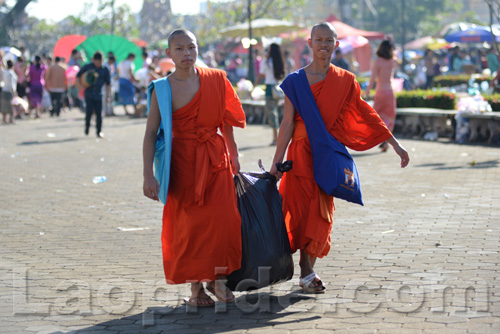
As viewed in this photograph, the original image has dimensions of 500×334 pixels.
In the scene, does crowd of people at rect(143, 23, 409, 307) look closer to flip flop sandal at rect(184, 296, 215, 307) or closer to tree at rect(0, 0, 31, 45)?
flip flop sandal at rect(184, 296, 215, 307)

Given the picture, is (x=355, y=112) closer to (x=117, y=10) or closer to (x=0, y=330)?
(x=0, y=330)

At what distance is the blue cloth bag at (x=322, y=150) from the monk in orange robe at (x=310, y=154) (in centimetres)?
6

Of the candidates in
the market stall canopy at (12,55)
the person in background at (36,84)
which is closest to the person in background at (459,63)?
the person in background at (36,84)

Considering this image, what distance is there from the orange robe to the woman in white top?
30.1 feet

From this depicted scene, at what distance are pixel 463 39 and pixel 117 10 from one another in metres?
38.9

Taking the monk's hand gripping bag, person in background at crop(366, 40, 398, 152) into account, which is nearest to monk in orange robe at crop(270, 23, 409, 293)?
the monk's hand gripping bag

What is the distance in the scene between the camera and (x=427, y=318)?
15.0ft

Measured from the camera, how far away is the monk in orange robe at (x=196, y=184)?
4961mm

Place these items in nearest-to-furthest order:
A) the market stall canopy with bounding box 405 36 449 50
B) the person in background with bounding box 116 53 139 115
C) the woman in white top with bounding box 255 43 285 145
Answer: the woman in white top with bounding box 255 43 285 145 < the person in background with bounding box 116 53 139 115 < the market stall canopy with bounding box 405 36 449 50

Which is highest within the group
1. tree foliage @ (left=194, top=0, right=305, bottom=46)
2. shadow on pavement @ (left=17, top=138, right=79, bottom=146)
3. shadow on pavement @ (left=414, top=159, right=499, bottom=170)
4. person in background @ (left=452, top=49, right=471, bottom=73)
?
tree foliage @ (left=194, top=0, right=305, bottom=46)

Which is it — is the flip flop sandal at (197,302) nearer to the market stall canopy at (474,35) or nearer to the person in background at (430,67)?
the market stall canopy at (474,35)

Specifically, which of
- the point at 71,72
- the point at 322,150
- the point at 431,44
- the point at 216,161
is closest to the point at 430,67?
the point at 71,72

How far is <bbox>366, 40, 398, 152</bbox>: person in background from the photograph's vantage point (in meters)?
12.7

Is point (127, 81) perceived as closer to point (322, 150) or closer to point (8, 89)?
point (8, 89)
